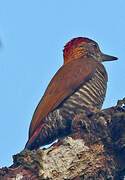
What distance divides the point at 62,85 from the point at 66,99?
0.31 m

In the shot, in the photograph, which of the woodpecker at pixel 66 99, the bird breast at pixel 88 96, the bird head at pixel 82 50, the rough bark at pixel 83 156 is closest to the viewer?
the rough bark at pixel 83 156

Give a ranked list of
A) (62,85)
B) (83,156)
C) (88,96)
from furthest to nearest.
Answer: (62,85), (88,96), (83,156)

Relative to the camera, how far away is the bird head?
21.0 feet

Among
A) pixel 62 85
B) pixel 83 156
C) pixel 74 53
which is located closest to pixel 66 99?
pixel 62 85

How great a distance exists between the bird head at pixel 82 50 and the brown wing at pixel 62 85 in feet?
1.22

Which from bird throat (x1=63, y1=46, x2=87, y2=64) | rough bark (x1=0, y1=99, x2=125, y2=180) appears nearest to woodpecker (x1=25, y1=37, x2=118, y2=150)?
bird throat (x1=63, y1=46, x2=87, y2=64)

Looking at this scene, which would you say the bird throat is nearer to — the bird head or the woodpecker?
the bird head

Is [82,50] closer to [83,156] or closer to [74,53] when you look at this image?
[74,53]

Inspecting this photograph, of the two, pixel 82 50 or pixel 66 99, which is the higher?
pixel 82 50

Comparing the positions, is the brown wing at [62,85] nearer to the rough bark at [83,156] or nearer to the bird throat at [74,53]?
the bird throat at [74,53]

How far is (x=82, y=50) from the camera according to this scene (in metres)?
6.43

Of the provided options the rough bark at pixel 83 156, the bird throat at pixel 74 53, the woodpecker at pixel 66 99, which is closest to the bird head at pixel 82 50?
the bird throat at pixel 74 53

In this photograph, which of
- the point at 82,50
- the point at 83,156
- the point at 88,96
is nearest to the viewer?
the point at 83,156

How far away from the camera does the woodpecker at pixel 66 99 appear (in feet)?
16.0
